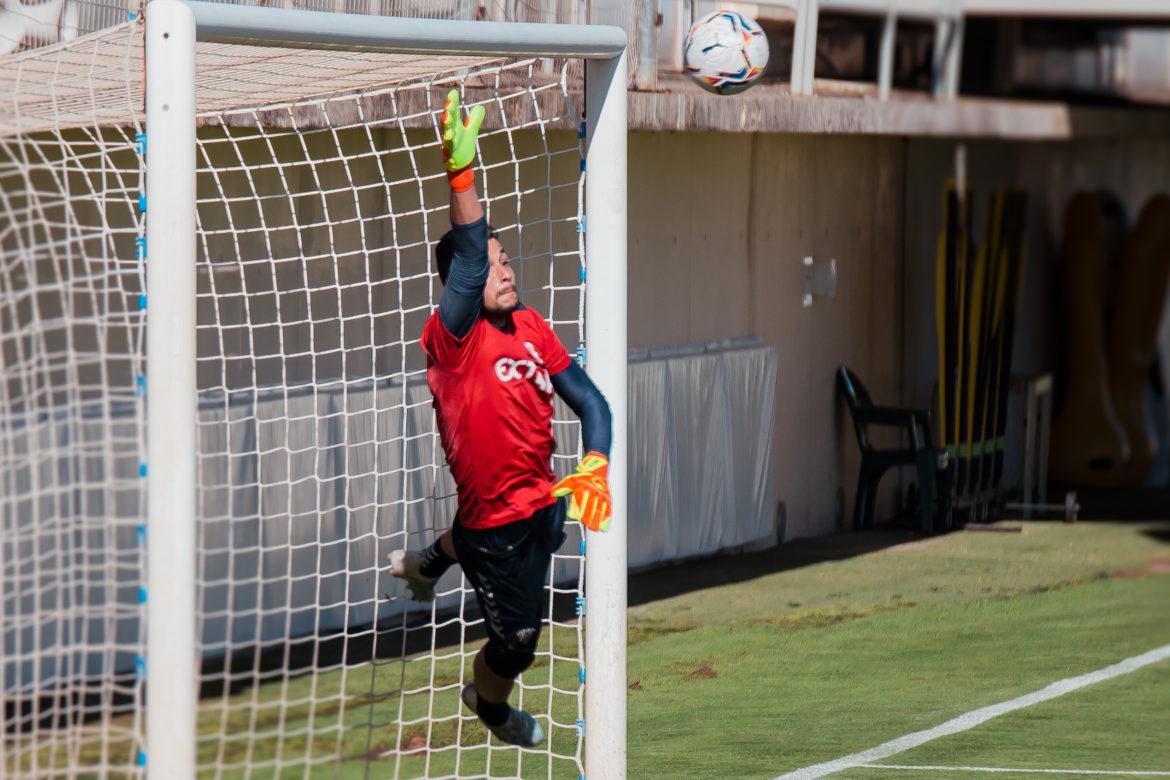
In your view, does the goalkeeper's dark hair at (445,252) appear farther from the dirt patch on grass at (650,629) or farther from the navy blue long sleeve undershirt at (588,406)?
the dirt patch on grass at (650,629)

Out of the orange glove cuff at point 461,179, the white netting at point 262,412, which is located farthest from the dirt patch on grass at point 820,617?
the orange glove cuff at point 461,179

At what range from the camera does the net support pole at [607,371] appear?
596 centimetres

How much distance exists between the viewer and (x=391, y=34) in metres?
5.32

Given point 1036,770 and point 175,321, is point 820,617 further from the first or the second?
point 175,321

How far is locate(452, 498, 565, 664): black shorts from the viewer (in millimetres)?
5863

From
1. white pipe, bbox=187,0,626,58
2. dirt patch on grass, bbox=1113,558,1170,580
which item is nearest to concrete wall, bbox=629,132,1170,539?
dirt patch on grass, bbox=1113,558,1170,580

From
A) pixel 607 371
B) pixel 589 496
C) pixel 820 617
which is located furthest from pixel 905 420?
pixel 589 496

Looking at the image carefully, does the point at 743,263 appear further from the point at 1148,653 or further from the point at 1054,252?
the point at 1054,252

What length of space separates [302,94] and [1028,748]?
150 inches

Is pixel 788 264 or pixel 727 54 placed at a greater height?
pixel 727 54

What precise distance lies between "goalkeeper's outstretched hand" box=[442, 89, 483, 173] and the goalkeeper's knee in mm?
1521

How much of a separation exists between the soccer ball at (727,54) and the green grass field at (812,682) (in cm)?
278

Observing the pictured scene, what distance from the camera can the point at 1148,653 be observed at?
8984 millimetres

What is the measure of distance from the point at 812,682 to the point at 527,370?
313cm
